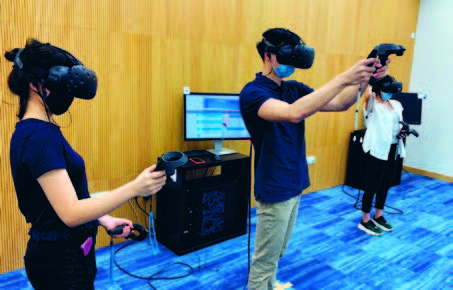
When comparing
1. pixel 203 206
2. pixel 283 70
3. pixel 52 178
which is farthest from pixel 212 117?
pixel 52 178

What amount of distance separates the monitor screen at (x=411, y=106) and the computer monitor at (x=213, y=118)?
278 cm

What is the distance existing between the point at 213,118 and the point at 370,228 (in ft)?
6.00

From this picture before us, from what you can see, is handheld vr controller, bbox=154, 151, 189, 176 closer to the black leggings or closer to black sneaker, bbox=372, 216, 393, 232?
the black leggings

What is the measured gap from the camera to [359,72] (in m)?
1.30

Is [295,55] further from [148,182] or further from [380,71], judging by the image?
[148,182]

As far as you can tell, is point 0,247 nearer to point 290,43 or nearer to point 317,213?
point 290,43

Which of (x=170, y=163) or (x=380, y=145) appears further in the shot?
(x=380, y=145)

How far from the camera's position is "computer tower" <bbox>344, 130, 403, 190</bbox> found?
455 centimetres

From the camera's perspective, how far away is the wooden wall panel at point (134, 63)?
2.36 metres

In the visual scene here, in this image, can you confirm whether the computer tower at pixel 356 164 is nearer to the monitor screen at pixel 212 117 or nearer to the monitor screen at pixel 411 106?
the monitor screen at pixel 411 106

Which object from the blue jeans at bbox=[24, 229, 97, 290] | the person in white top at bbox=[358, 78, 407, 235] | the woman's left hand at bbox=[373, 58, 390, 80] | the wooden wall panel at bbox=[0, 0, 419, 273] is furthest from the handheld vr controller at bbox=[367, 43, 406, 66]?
the wooden wall panel at bbox=[0, 0, 419, 273]

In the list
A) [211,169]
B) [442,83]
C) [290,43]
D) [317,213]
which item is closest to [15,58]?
[290,43]

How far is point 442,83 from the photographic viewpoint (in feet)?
17.4

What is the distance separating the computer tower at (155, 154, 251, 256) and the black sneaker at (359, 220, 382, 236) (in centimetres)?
118
